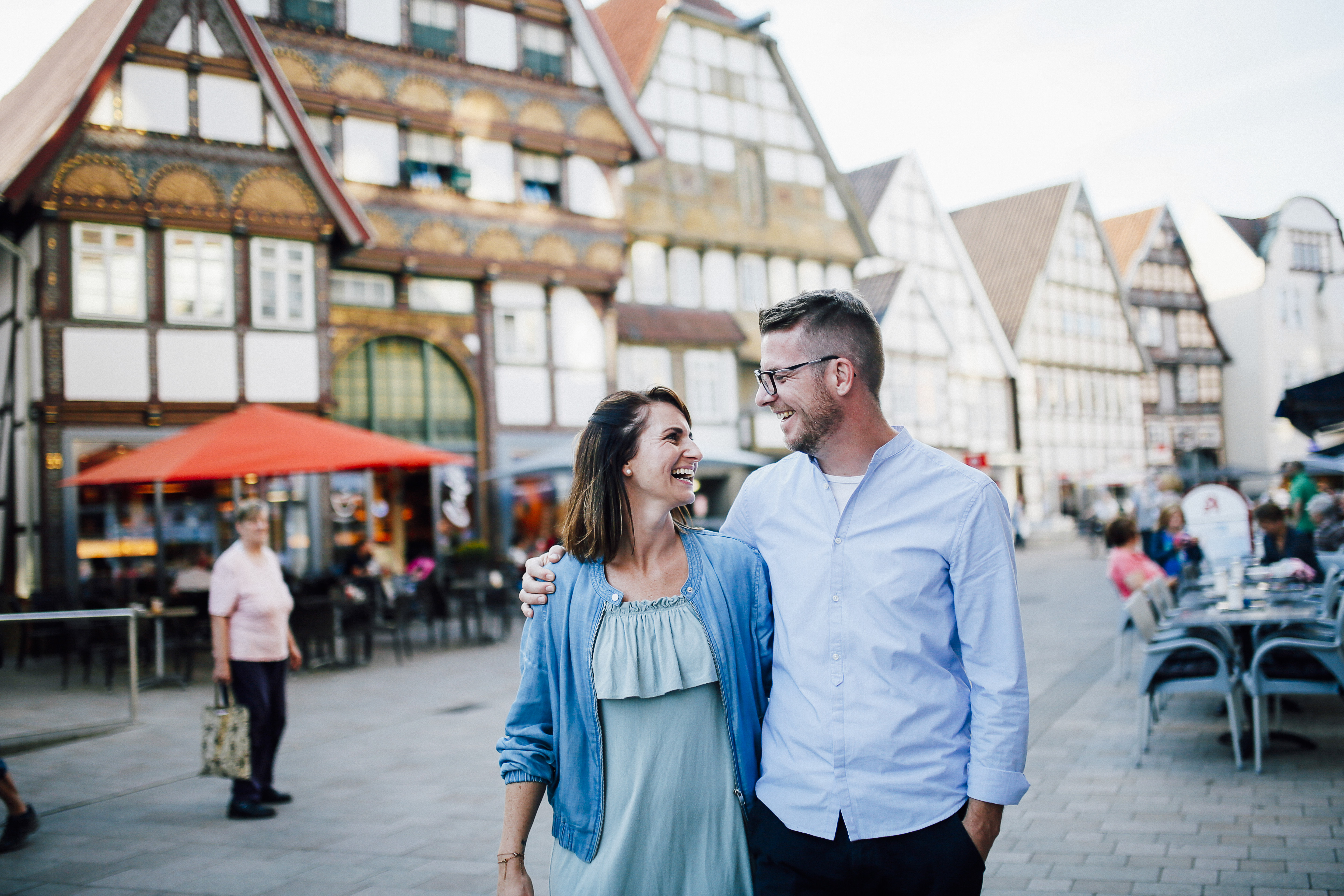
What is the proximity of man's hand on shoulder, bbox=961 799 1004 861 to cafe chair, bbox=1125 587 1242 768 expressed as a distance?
4.48m

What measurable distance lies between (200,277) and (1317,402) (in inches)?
585

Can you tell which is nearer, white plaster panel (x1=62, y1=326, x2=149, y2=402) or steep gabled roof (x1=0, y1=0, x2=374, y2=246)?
steep gabled roof (x1=0, y1=0, x2=374, y2=246)

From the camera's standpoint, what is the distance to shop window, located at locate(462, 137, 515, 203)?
2023cm

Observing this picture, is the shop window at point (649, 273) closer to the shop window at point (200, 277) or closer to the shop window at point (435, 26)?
the shop window at point (435, 26)

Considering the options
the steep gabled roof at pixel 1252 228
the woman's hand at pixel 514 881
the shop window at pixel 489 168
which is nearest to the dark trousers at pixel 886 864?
the woman's hand at pixel 514 881

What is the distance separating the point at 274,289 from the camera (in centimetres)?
1720

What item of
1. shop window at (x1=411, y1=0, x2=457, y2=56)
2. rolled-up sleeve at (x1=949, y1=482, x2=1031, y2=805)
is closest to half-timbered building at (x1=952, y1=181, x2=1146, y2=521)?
shop window at (x1=411, y1=0, x2=457, y2=56)

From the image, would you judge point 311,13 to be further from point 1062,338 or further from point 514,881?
point 1062,338

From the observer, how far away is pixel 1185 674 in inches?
249

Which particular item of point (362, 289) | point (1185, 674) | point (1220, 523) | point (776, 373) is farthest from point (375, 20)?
point (776, 373)

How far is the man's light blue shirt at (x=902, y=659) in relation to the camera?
2.24 meters

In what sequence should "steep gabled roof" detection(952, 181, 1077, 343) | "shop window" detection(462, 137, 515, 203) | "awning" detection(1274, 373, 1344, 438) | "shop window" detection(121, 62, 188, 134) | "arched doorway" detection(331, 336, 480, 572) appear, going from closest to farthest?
"awning" detection(1274, 373, 1344, 438)
"shop window" detection(121, 62, 188, 134)
"arched doorway" detection(331, 336, 480, 572)
"shop window" detection(462, 137, 515, 203)
"steep gabled roof" detection(952, 181, 1077, 343)

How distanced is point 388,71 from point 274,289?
191 inches

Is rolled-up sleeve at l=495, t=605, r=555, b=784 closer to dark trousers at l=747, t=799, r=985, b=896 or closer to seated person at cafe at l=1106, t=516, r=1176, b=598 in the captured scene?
dark trousers at l=747, t=799, r=985, b=896
